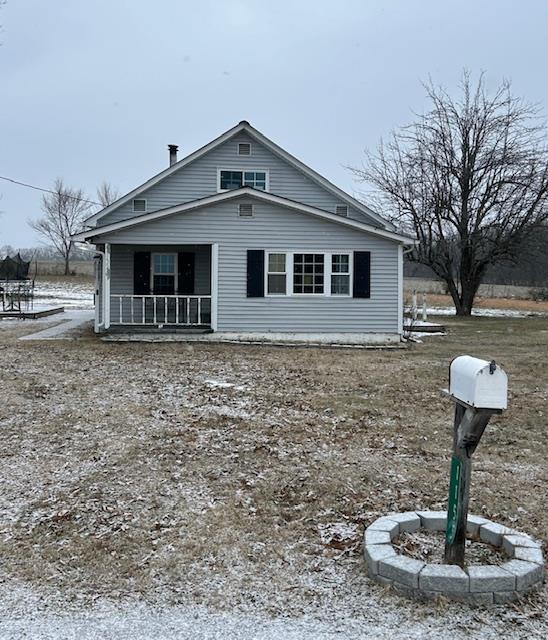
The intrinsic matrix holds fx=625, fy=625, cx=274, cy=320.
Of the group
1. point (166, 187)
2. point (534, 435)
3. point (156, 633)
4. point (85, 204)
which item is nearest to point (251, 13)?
point (166, 187)

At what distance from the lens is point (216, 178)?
16.9m

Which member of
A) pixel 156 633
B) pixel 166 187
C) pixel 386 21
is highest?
pixel 386 21

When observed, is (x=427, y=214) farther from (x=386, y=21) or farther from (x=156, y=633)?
(x=156, y=633)

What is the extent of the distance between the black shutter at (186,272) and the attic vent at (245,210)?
2768mm

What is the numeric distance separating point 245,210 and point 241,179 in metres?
2.49

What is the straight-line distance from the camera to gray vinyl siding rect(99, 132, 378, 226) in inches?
663

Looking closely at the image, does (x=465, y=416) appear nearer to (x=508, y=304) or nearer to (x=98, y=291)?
(x=98, y=291)

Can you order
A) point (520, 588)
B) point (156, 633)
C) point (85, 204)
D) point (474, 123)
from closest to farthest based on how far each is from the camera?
1. point (156, 633)
2. point (520, 588)
3. point (474, 123)
4. point (85, 204)

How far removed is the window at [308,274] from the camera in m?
15.1

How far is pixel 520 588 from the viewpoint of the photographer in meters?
3.22

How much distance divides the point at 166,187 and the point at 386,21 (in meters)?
6.87

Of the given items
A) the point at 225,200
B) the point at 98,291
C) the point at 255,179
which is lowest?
the point at 98,291

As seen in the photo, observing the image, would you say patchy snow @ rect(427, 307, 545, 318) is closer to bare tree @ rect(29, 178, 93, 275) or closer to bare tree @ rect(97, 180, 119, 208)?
bare tree @ rect(29, 178, 93, 275)

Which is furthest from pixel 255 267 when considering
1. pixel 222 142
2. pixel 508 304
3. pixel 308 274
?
pixel 508 304
